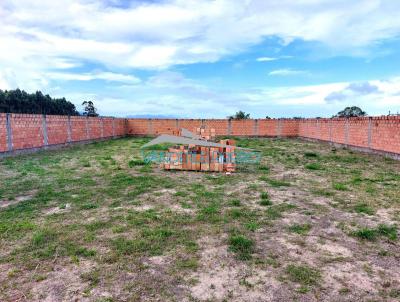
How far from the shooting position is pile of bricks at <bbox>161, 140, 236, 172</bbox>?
27.7ft

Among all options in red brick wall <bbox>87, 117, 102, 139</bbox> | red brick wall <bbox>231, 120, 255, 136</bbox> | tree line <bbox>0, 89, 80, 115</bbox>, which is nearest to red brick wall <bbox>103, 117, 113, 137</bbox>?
red brick wall <bbox>87, 117, 102, 139</bbox>

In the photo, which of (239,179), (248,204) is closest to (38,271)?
(248,204)

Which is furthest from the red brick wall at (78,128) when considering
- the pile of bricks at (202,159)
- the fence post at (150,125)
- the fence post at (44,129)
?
the pile of bricks at (202,159)

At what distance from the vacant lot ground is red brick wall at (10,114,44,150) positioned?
21.2 feet

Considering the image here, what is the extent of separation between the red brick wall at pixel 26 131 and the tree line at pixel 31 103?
809 inches

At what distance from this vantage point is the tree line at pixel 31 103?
100 feet

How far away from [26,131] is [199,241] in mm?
12156

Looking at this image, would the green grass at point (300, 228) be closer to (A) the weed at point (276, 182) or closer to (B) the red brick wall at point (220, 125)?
(A) the weed at point (276, 182)

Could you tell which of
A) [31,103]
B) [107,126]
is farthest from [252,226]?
[31,103]

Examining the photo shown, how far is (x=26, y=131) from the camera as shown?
12.6 meters

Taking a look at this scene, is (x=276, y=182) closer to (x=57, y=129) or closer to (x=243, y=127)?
(x=57, y=129)

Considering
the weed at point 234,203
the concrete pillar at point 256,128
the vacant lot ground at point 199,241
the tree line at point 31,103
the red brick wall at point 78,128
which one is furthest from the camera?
the tree line at point 31,103

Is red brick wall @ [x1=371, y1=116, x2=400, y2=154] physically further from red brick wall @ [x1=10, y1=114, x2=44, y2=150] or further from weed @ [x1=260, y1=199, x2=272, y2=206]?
red brick wall @ [x1=10, y1=114, x2=44, y2=150]

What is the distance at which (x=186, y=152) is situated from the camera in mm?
8664
